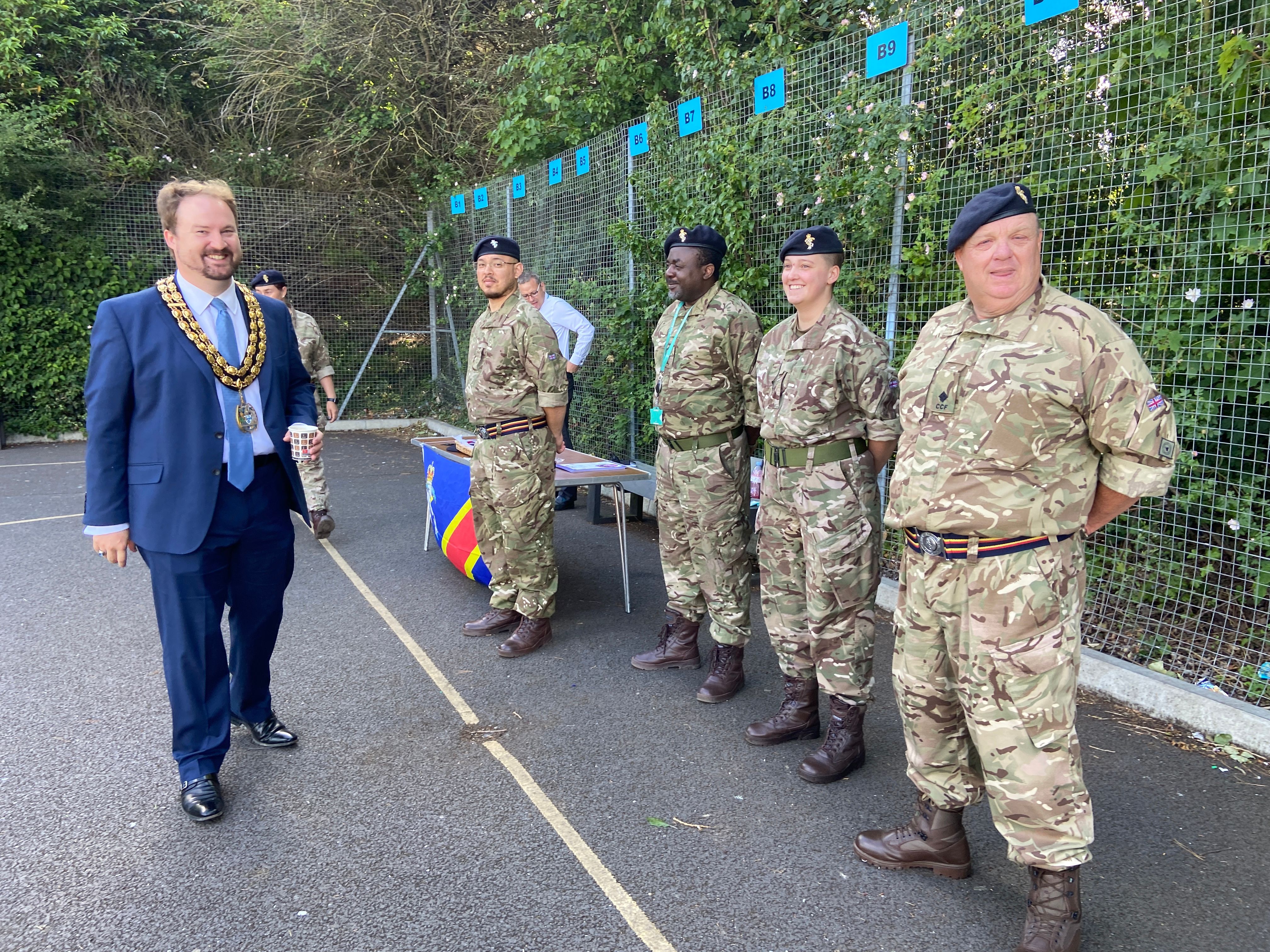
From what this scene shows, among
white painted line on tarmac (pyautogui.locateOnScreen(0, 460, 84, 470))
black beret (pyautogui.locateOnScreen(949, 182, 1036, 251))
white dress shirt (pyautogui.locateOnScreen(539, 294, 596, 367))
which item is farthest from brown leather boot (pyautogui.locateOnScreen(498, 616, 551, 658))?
white painted line on tarmac (pyautogui.locateOnScreen(0, 460, 84, 470))

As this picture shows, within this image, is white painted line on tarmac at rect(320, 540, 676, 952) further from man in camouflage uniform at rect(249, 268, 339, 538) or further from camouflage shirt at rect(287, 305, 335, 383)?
camouflage shirt at rect(287, 305, 335, 383)

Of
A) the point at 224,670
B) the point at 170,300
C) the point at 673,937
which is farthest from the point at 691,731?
the point at 170,300

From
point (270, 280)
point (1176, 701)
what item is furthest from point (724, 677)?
point (270, 280)

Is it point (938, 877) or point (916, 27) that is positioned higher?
point (916, 27)

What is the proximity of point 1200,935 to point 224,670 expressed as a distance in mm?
3078

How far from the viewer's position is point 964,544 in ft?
7.44

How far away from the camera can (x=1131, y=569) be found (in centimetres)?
400

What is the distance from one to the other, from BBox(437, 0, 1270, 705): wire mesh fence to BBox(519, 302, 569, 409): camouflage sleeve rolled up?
1874 millimetres

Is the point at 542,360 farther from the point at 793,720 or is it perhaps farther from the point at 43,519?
the point at 43,519

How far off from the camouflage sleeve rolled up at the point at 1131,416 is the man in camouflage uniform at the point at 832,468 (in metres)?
0.97

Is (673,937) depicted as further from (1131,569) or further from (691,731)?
(1131,569)

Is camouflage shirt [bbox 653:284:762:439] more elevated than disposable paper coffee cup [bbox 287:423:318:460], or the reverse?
camouflage shirt [bbox 653:284:762:439]

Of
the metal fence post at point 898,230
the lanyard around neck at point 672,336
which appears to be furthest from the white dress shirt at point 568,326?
the lanyard around neck at point 672,336

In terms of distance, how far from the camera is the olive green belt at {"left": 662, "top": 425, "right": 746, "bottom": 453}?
12.5ft
